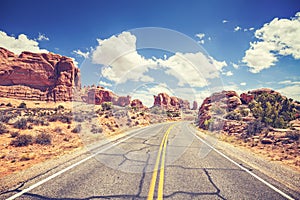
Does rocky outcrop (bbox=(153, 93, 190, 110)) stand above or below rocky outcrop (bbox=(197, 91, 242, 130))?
above

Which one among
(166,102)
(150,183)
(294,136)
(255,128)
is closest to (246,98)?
(255,128)

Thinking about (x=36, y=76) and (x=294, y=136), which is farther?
(x=36, y=76)

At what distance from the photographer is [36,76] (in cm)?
6694

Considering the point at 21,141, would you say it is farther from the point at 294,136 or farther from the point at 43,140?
the point at 294,136

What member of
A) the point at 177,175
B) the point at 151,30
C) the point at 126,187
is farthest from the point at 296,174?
the point at 151,30

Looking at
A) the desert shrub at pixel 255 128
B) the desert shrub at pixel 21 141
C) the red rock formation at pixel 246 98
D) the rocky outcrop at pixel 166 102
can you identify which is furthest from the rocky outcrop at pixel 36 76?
the desert shrub at pixel 255 128

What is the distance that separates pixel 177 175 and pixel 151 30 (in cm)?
1542

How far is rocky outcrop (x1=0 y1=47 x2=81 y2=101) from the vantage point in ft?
203

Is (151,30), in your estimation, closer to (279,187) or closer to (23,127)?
(23,127)

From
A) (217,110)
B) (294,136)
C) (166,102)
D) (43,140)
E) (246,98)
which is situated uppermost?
(166,102)

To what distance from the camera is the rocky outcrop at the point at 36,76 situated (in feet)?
203

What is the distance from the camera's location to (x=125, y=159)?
7.66 metres

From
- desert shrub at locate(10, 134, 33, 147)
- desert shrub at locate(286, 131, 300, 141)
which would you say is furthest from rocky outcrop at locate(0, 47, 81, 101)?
desert shrub at locate(286, 131, 300, 141)

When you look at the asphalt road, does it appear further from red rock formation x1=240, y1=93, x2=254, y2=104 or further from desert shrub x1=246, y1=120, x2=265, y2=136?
red rock formation x1=240, y1=93, x2=254, y2=104
